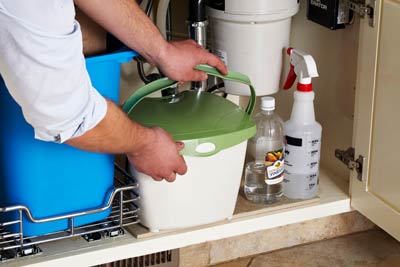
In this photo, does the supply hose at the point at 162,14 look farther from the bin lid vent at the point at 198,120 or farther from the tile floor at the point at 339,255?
the tile floor at the point at 339,255

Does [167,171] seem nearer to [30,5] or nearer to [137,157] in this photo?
[137,157]

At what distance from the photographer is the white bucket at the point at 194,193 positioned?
154 cm

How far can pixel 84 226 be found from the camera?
1582mm

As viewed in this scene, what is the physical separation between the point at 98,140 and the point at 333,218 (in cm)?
70

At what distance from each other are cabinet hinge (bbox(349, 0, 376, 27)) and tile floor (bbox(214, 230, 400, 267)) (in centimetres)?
49

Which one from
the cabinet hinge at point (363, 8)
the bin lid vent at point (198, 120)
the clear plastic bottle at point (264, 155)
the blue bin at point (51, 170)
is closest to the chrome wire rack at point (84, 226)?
the blue bin at point (51, 170)

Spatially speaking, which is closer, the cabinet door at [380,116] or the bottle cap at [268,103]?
the cabinet door at [380,116]

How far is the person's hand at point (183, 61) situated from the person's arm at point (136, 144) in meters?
0.12

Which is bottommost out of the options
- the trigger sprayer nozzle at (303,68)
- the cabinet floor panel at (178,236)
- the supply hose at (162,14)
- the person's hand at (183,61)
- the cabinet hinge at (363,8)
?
the cabinet floor panel at (178,236)

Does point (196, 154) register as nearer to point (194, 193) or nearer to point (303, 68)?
point (194, 193)

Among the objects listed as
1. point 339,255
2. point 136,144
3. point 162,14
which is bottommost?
point 339,255

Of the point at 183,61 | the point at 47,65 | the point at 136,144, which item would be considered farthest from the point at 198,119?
the point at 47,65

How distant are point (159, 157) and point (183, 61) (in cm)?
18

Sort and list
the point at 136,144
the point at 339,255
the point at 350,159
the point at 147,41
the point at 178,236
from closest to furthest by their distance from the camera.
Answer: the point at 136,144
the point at 147,41
the point at 178,236
the point at 350,159
the point at 339,255
